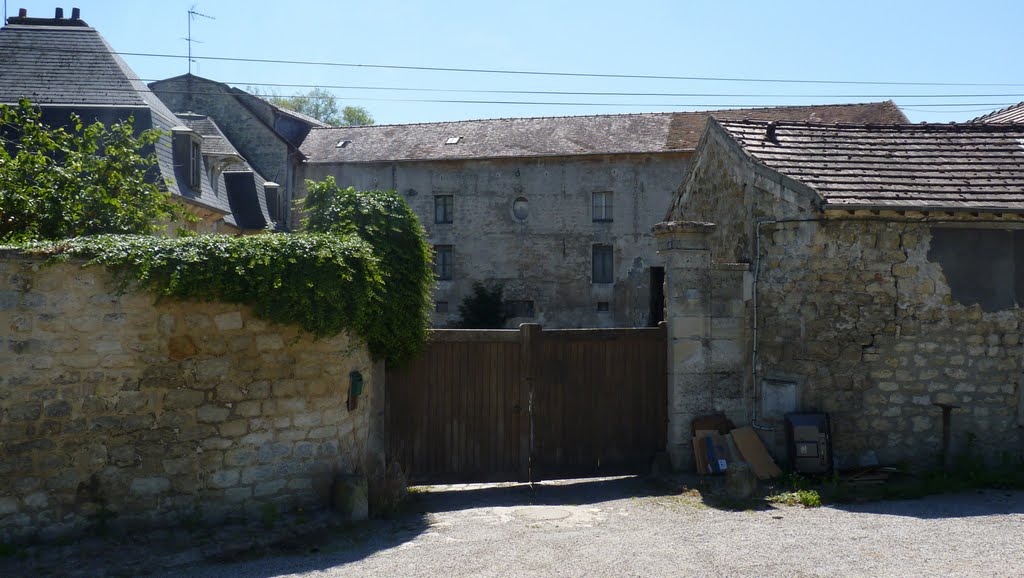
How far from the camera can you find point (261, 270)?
6.68 m

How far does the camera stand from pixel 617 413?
29.3 ft

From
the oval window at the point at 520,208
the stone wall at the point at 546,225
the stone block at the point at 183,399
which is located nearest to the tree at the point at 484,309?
the stone wall at the point at 546,225

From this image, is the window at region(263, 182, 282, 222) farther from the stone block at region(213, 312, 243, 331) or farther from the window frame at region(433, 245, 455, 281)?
the stone block at region(213, 312, 243, 331)

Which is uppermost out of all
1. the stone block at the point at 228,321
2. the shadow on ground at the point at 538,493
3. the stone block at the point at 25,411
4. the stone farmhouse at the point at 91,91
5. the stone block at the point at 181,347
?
the stone farmhouse at the point at 91,91

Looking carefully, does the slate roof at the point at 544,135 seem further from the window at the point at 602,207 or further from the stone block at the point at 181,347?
the stone block at the point at 181,347

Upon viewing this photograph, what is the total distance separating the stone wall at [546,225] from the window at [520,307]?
7.4 inches

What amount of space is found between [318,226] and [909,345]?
6.34m

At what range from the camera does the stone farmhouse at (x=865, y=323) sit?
8.87 meters

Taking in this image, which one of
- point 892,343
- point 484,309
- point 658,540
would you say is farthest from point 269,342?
point 484,309

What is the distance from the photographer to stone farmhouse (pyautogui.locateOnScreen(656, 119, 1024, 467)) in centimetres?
887

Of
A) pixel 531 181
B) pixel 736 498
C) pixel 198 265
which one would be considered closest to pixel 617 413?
pixel 736 498

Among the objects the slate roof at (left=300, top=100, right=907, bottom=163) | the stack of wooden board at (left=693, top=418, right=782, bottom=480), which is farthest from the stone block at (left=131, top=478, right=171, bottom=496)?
the slate roof at (left=300, top=100, right=907, bottom=163)

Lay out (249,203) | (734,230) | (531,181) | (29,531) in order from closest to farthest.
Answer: (29,531), (734,230), (249,203), (531,181)

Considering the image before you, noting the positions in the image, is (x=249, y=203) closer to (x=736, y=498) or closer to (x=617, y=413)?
(x=617, y=413)
